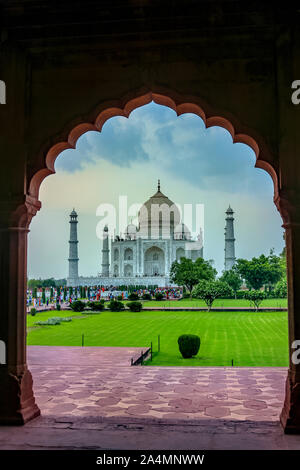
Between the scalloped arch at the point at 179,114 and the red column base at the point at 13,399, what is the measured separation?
161 cm

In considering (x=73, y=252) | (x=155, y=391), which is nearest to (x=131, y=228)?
(x=73, y=252)

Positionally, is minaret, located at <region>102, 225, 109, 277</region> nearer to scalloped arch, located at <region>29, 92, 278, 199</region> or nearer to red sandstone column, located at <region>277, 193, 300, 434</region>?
scalloped arch, located at <region>29, 92, 278, 199</region>

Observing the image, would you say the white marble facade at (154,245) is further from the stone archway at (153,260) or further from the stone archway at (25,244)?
the stone archway at (25,244)

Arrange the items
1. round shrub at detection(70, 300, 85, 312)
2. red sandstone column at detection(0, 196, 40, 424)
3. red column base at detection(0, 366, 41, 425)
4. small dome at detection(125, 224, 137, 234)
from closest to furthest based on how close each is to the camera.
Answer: red column base at detection(0, 366, 41, 425) → red sandstone column at detection(0, 196, 40, 424) → round shrub at detection(70, 300, 85, 312) → small dome at detection(125, 224, 137, 234)

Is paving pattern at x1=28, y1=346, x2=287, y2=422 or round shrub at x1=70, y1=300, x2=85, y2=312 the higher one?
paving pattern at x1=28, y1=346, x2=287, y2=422

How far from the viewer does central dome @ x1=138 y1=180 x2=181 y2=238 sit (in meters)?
55.3

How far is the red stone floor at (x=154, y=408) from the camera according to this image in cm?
339

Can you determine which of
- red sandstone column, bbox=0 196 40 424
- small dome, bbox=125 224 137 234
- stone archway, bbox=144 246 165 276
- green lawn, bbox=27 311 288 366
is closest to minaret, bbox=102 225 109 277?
small dome, bbox=125 224 137 234

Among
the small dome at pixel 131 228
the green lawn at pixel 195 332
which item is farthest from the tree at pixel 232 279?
the small dome at pixel 131 228

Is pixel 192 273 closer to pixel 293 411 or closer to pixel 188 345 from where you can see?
pixel 188 345

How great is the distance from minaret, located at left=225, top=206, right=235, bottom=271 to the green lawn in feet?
109

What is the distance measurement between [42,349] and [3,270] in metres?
6.02

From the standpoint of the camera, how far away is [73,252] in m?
50.2

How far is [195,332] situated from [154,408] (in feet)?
29.1
